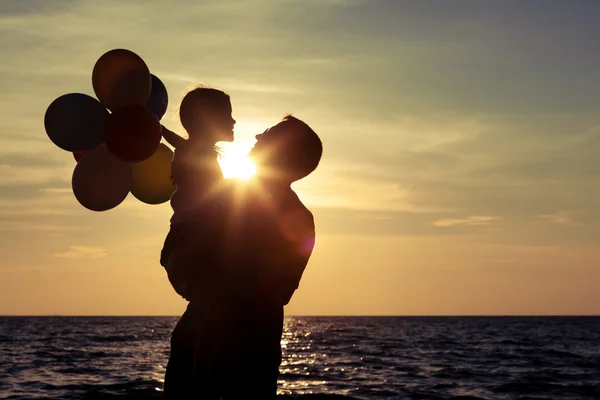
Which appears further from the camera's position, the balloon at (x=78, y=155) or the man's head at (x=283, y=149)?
the balloon at (x=78, y=155)

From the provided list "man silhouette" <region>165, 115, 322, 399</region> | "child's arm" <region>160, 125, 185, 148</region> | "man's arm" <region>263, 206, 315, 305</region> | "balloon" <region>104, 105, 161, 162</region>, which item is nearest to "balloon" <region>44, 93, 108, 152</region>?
"balloon" <region>104, 105, 161, 162</region>

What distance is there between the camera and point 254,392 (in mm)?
4074

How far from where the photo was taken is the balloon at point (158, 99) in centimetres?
560

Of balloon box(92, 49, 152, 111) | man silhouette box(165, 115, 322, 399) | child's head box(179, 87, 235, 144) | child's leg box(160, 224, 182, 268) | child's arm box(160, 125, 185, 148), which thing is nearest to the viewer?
man silhouette box(165, 115, 322, 399)

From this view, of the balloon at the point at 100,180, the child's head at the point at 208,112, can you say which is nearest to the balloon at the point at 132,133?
the child's head at the point at 208,112

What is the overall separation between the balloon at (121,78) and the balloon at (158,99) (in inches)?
14.0

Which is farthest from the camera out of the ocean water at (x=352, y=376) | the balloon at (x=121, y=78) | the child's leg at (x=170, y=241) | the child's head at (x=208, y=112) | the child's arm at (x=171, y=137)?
the ocean water at (x=352, y=376)

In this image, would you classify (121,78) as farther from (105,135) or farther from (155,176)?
(155,176)

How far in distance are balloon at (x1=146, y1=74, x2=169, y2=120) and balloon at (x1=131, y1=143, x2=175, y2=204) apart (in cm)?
28

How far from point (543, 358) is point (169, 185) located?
3314 cm

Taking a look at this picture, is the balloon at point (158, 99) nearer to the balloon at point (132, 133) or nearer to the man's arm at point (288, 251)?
the balloon at point (132, 133)

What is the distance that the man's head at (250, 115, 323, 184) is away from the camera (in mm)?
4004

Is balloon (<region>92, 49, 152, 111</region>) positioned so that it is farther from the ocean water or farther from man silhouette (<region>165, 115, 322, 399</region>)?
the ocean water

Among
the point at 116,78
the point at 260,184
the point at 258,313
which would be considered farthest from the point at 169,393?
the point at 116,78
